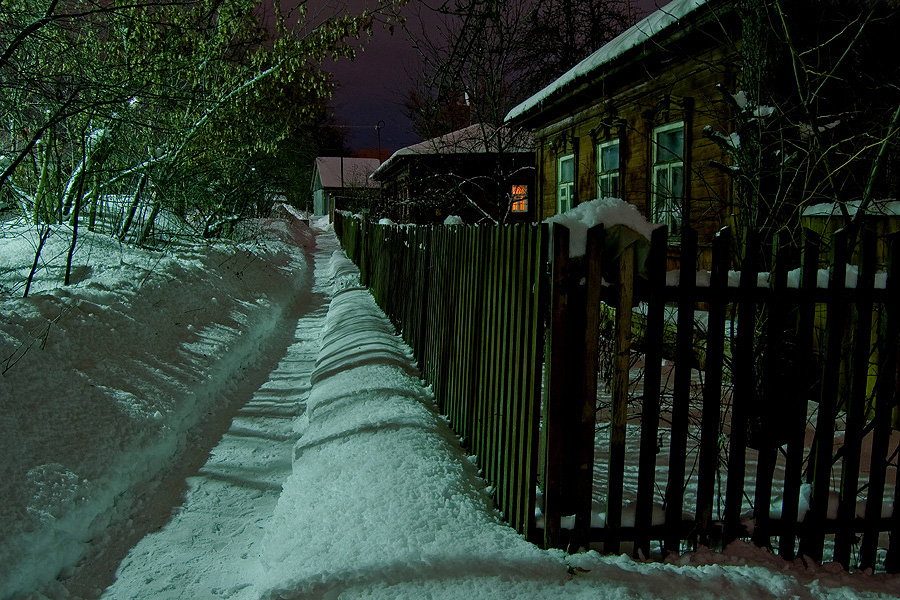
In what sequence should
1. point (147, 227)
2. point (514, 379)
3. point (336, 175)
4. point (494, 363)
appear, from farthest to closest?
point (336, 175) → point (147, 227) → point (494, 363) → point (514, 379)

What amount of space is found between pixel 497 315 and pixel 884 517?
2090 mm

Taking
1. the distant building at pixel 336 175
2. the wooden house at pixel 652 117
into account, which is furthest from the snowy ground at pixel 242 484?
the distant building at pixel 336 175

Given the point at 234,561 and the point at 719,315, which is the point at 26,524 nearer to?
the point at 234,561

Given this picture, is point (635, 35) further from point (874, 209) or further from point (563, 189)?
point (563, 189)

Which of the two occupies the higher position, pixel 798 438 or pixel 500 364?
pixel 500 364

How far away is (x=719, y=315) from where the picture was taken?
2678 millimetres

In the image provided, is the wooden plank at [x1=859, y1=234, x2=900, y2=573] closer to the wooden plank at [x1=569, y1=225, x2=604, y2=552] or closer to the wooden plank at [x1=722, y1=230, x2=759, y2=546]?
the wooden plank at [x1=722, y1=230, x2=759, y2=546]

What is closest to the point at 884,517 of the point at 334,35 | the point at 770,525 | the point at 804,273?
the point at 770,525

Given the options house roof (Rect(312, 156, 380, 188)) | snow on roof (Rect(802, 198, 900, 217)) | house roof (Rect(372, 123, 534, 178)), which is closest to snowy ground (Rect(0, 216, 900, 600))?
snow on roof (Rect(802, 198, 900, 217))

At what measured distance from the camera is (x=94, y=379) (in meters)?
5.39

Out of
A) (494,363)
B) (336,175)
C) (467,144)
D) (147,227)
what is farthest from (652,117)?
(336,175)

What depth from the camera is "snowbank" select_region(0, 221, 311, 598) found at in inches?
138

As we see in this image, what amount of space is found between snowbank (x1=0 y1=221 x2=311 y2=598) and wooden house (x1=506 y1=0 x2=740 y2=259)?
488 centimetres

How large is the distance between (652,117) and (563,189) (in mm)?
3837
